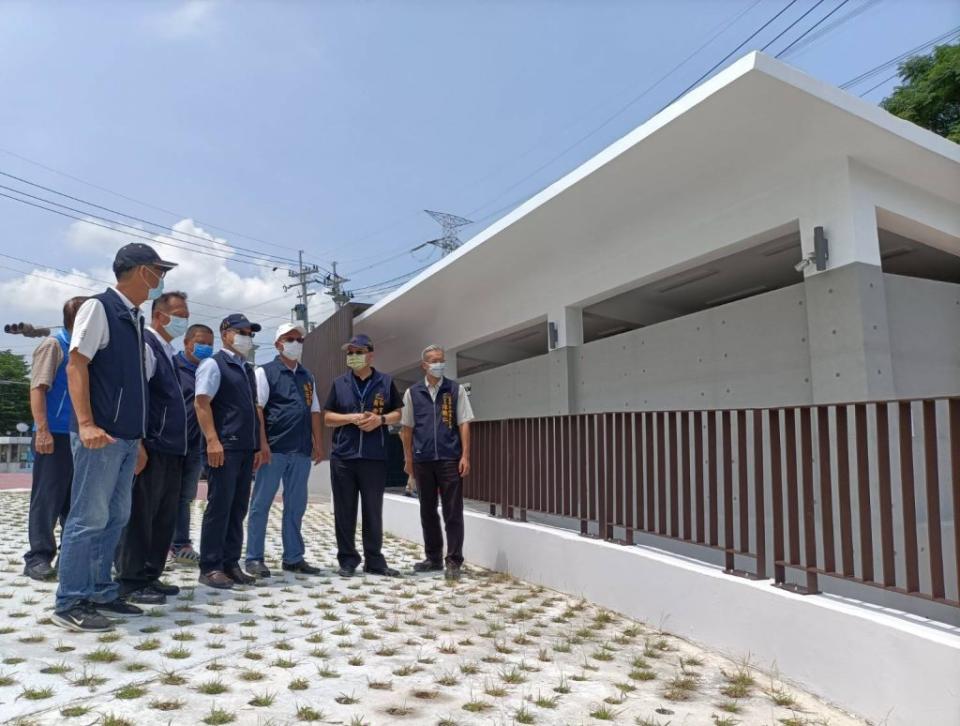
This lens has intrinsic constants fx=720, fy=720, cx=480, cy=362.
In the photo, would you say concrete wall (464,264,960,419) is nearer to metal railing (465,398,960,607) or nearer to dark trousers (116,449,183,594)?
metal railing (465,398,960,607)

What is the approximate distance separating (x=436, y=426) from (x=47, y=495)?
277 centimetres

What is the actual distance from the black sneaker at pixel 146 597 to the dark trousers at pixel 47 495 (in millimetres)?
1120

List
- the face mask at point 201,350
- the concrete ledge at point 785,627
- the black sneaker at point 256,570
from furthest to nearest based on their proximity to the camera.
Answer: the face mask at point 201,350 → the black sneaker at point 256,570 → the concrete ledge at point 785,627

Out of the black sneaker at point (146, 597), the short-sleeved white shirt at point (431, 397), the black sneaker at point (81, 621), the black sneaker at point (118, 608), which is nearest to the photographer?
the black sneaker at point (81, 621)

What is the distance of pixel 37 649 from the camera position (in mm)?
3180

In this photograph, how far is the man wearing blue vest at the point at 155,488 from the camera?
420cm

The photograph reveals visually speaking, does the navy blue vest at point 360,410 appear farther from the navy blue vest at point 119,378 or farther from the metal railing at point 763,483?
the navy blue vest at point 119,378

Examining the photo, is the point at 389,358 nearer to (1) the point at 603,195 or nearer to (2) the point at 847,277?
(1) the point at 603,195

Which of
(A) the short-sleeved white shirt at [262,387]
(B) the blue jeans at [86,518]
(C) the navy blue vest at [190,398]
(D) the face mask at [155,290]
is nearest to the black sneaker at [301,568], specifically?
(C) the navy blue vest at [190,398]

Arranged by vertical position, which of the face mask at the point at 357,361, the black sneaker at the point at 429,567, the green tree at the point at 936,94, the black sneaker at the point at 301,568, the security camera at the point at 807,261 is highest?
the green tree at the point at 936,94

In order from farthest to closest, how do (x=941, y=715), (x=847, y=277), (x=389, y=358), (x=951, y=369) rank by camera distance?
1. (x=389, y=358)
2. (x=951, y=369)
3. (x=847, y=277)
4. (x=941, y=715)

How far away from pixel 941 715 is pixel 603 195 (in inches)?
237

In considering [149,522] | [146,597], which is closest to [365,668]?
[146,597]

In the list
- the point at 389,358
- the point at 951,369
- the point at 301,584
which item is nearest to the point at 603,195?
the point at 951,369
